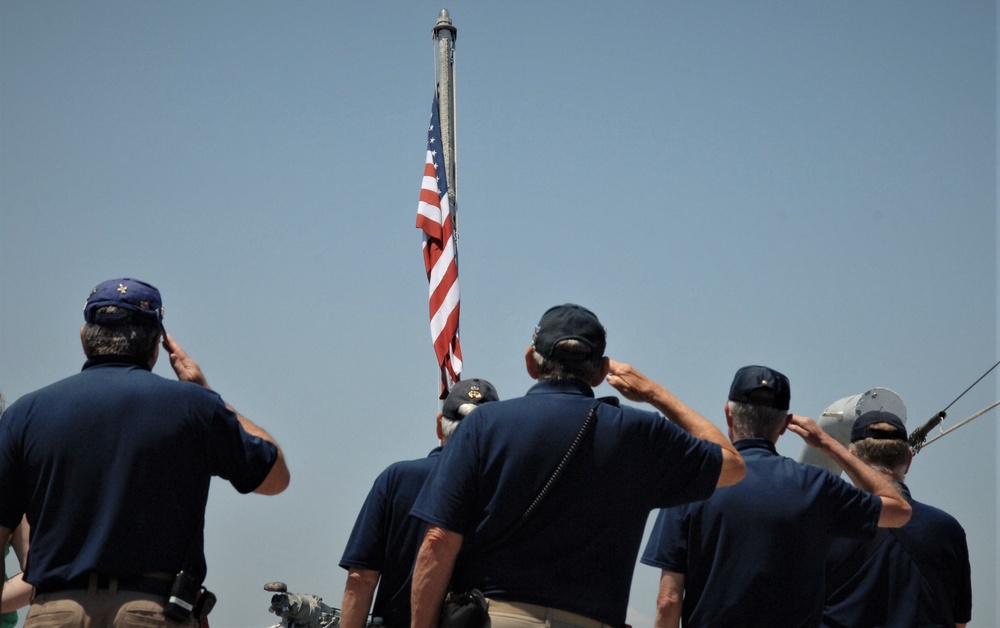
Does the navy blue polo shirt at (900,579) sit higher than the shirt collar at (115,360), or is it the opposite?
the shirt collar at (115,360)

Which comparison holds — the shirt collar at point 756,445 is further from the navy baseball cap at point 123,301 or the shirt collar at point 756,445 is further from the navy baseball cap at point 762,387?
the navy baseball cap at point 123,301

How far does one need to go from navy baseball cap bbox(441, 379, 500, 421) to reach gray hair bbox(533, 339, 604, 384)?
1188mm

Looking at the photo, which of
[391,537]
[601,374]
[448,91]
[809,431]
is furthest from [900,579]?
[448,91]

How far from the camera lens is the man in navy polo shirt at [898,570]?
5859mm

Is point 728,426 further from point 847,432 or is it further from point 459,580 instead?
point 847,432

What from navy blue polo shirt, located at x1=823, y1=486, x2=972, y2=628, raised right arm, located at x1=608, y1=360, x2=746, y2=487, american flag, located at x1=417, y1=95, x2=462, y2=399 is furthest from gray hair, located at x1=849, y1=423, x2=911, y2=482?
american flag, located at x1=417, y1=95, x2=462, y2=399

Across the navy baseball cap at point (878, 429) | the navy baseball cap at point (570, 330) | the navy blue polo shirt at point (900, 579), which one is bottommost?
the navy blue polo shirt at point (900, 579)

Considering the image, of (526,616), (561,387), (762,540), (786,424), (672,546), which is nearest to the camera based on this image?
(526,616)

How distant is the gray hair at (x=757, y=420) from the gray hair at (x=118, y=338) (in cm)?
269

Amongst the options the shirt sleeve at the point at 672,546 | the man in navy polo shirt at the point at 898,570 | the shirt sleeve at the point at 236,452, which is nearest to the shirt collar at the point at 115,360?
the shirt sleeve at the point at 236,452

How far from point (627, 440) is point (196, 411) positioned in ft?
5.25

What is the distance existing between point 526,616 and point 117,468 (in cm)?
157

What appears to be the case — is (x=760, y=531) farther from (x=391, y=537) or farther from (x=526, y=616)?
(x=391, y=537)

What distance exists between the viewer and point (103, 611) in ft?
13.7
